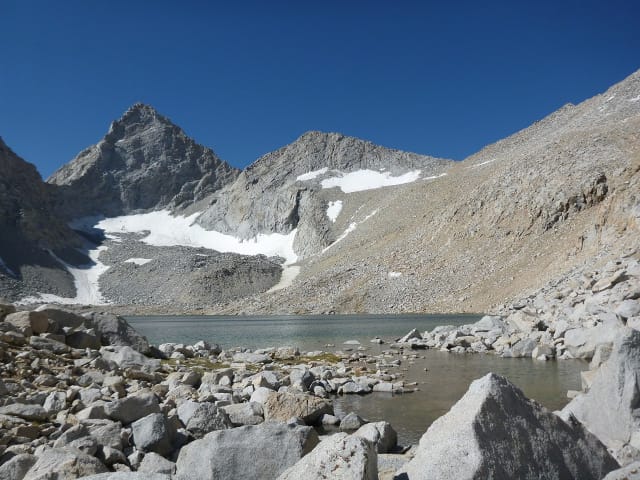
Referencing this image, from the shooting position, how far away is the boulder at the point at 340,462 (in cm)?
566

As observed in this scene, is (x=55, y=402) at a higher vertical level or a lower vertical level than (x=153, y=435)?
higher

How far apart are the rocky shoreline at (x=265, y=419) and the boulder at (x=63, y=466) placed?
3 cm

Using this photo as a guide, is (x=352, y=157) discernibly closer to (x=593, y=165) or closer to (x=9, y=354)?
(x=593, y=165)

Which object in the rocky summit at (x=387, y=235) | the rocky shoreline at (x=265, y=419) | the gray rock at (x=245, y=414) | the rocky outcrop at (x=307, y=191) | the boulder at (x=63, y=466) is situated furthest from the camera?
the rocky outcrop at (x=307, y=191)

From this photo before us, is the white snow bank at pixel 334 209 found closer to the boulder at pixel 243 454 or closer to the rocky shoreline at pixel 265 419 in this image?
the rocky shoreline at pixel 265 419

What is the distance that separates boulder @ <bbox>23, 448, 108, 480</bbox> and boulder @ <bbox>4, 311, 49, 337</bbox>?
45.4 ft

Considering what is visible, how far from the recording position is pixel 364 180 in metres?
178

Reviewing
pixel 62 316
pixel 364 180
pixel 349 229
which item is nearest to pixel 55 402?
pixel 62 316

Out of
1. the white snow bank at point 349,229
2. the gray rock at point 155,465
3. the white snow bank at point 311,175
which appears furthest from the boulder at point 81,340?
the white snow bank at point 311,175

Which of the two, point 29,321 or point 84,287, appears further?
point 84,287

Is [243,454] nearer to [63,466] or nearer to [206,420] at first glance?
[63,466]

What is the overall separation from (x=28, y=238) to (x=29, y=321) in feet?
511

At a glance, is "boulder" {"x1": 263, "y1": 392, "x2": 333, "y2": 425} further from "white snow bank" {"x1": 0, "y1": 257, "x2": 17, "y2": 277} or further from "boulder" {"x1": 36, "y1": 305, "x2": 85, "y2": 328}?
"white snow bank" {"x1": 0, "y1": 257, "x2": 17, "y2": 277}

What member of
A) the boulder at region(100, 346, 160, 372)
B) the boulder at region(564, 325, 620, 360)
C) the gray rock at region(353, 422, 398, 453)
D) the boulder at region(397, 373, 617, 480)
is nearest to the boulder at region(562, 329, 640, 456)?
the boulder at region(397, 373, 617, 480)
